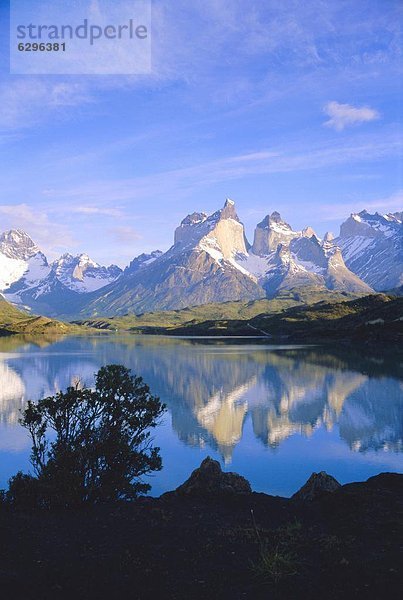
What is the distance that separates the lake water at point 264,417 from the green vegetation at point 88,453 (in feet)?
22.5

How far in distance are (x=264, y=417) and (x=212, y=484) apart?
36.2m

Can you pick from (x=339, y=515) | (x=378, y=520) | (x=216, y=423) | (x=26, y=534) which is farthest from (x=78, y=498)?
(x=216, y=423)

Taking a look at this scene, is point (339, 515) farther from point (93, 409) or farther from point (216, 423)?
point (216, 423)

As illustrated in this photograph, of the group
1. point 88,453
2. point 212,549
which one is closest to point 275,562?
point 212,549

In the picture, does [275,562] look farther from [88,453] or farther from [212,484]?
[88,453]

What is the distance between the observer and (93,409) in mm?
31266

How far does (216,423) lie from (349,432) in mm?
15878

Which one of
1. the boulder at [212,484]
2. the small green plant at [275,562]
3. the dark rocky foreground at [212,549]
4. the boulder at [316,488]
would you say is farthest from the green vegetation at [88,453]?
the small green plant at [275,562]

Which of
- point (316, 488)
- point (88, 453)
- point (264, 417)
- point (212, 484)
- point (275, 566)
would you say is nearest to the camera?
point (275, 566)

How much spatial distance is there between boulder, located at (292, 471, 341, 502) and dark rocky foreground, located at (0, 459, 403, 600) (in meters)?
1.29

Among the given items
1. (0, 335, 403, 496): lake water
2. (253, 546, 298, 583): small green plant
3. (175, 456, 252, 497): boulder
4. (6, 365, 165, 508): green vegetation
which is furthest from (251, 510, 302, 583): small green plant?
(0, 335, 403, 496): lake water

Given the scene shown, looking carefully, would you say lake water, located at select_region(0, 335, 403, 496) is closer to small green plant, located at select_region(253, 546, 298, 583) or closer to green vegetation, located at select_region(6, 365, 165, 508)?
green vegetation, located at select_region(6, 365, 165, 508)

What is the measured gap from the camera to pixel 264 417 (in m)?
64.8

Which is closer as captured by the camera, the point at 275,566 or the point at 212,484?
the point at 275,566
